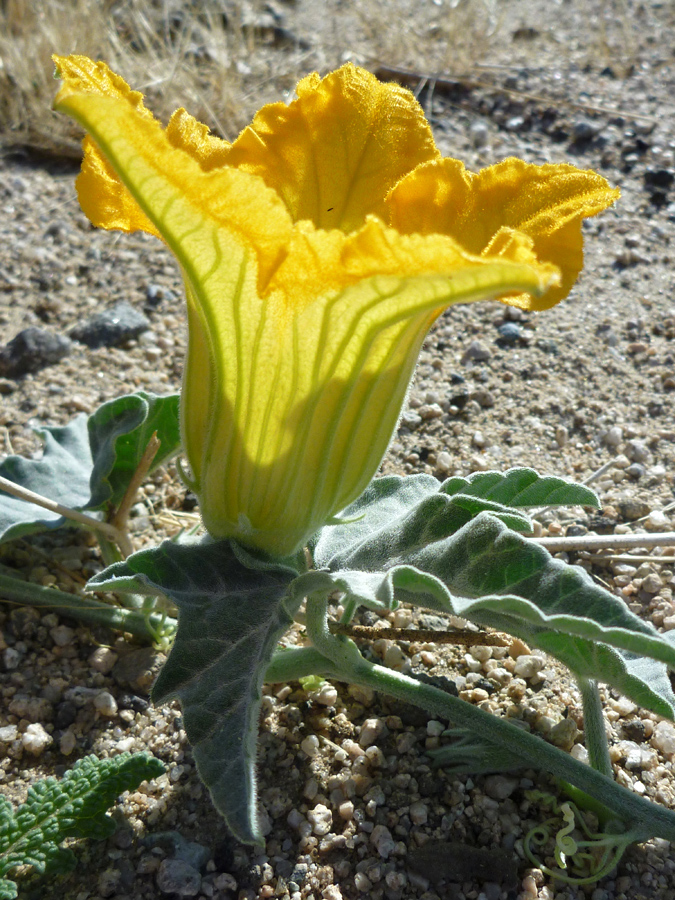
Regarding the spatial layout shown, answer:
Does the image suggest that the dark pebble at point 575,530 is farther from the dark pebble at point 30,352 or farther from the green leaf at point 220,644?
the dark pebble at point 30,352

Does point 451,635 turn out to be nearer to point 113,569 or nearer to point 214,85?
point 113,569

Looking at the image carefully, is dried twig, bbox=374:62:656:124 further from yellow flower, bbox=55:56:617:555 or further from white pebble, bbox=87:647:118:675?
white pebble, bbox=87:647:118:675

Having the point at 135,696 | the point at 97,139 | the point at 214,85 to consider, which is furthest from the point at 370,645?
the point at 214,85

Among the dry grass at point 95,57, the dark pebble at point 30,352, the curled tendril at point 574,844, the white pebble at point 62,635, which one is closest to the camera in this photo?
the curled tendril at point 574,844

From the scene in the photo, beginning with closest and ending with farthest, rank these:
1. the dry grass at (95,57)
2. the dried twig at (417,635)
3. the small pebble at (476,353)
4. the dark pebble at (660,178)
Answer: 1. the dried twig at (417,635)
2. the small pebble at (476,353)
3. the dark pebble at (660,178)
4. the dry grass at (95,57)

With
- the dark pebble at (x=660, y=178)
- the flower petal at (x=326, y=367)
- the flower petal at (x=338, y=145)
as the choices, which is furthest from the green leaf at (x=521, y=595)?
the dark pebble at (x=660, y=178)

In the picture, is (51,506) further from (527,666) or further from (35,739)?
(527,666)
